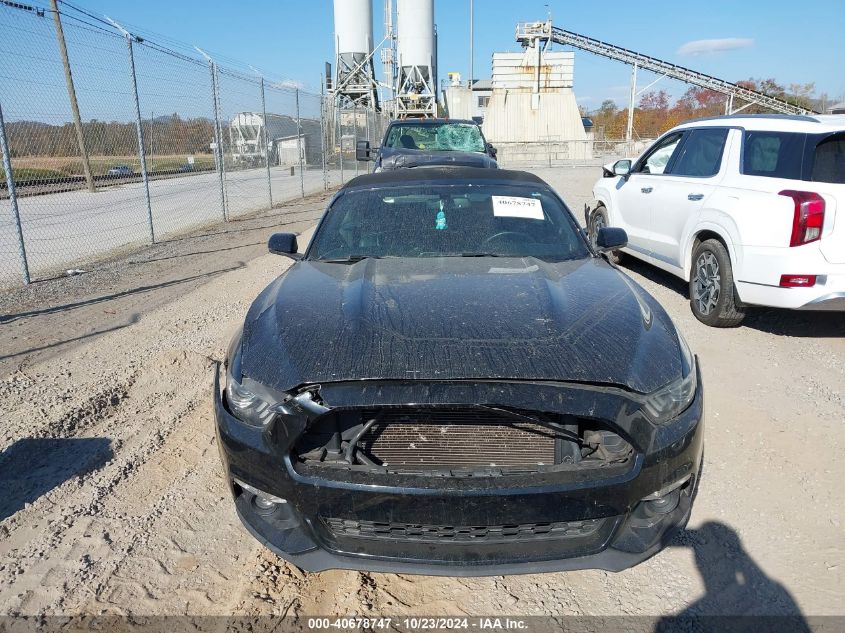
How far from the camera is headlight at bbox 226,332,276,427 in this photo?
2.27m

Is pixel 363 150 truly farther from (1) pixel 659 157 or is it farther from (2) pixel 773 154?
(2) pixel 773 154

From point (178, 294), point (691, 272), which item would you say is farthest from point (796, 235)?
point (178, 294)

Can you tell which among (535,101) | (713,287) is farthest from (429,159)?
(535,101)

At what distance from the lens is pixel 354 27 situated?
34594 millimetres

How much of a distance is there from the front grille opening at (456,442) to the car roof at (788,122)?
160 inches

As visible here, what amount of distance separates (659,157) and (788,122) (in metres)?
2.76

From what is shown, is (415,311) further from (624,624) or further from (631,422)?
(624,624)

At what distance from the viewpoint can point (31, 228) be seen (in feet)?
42.9

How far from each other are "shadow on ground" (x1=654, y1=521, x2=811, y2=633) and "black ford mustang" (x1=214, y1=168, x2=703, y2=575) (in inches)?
15.0

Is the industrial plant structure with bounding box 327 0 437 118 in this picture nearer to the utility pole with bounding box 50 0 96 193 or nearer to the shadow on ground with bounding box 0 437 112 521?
the utility pole with bounding box 50 0 96 193

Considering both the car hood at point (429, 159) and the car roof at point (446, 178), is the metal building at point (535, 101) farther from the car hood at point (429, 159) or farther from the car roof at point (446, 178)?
the car roof at point (446, 178)

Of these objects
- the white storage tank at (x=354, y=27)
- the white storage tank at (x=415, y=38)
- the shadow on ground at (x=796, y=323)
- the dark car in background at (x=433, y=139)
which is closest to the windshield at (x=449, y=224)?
the shadow on ground at (x=796, y=323)

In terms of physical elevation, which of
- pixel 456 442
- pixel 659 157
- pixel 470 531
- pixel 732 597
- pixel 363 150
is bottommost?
pixel 732 597

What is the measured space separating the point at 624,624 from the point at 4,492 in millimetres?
2988
